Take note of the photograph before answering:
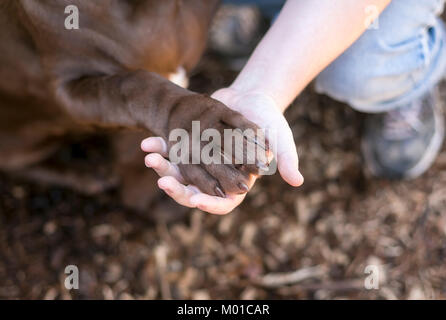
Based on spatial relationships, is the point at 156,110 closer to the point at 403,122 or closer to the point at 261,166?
the point at 261,166

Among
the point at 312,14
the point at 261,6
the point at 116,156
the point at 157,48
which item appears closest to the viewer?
the point at 312,14

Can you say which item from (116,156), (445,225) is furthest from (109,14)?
(445,225)

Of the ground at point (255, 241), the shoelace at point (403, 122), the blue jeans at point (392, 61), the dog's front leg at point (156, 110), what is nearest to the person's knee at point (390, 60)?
the blue jeans at point (392, 61)

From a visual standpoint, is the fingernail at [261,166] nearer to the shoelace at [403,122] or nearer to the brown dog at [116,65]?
the brown dog at [116,65]

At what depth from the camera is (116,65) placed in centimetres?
154

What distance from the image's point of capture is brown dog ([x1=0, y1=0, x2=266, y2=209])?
4.10 feet

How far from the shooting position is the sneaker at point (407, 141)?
2236 mm

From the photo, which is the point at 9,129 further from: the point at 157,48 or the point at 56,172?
the point at 157,48

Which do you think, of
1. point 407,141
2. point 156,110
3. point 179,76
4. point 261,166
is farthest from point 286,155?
point 407,141

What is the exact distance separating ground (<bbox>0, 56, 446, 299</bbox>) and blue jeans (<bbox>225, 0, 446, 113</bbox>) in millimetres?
435

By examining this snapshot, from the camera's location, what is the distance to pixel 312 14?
144 centimetres

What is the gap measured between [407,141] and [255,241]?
2.52ft
